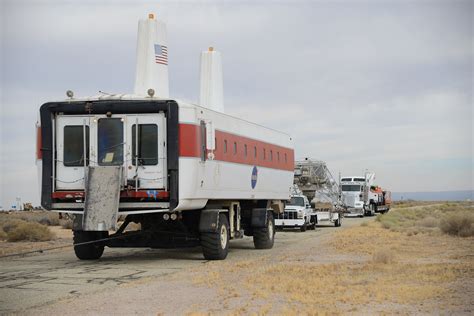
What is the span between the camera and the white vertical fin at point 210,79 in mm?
25109

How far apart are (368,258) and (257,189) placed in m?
5.15

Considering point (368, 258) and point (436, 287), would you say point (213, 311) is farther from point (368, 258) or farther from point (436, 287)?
point (368, 258)

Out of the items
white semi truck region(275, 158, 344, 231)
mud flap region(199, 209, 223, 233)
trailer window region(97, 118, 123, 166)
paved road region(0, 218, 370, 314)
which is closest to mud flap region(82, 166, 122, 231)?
trailer window region(97, 118, 123, 166)

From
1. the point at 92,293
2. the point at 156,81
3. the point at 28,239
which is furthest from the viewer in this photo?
the point at 28,239

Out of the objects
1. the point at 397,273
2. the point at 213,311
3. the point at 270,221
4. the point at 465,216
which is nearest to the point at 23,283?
the point at 213,311

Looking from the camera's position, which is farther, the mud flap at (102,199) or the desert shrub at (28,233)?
the desert shrub at (28,233)

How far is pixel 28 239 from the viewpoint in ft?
90.2

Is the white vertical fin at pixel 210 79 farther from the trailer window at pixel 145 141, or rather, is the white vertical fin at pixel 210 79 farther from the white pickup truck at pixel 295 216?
the white pickup truck at pixel 295 216

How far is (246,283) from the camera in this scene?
1338 cm

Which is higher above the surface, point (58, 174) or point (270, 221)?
point (58, 174)

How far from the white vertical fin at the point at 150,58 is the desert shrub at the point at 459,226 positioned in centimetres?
1415

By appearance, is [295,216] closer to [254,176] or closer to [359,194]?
[254,176]

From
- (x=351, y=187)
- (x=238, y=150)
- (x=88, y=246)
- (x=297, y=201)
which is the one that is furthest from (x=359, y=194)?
(x=88, y=246)

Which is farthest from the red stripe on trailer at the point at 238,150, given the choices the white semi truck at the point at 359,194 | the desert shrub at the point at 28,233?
the white semi truck at the point at 359,194
